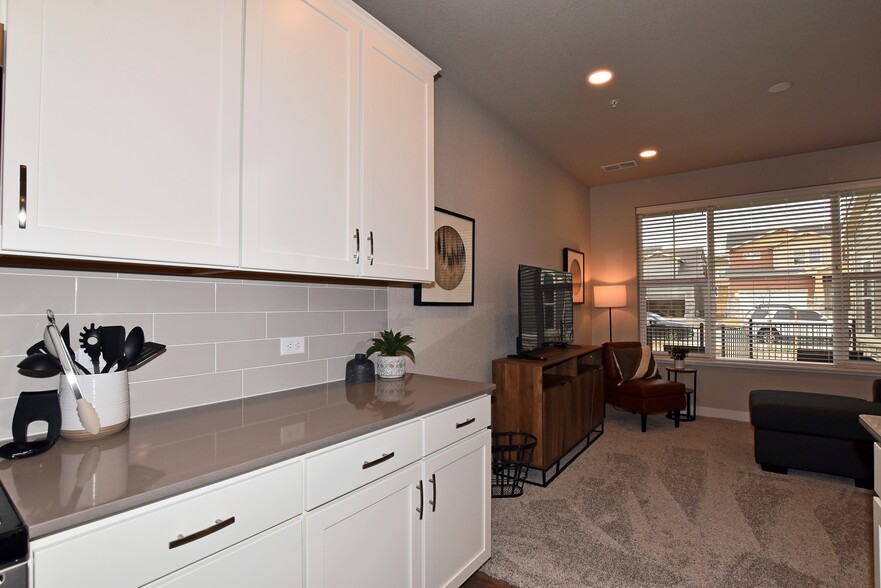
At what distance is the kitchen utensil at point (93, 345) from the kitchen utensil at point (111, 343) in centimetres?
1

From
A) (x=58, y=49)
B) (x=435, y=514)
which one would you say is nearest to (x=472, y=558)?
(x=435, y=514)

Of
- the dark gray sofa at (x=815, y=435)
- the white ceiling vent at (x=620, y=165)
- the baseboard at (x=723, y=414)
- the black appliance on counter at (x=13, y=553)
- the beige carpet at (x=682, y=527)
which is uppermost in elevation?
the white ceiling vent at (x=620, y=165)

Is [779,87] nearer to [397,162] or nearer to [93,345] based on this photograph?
[397,162]

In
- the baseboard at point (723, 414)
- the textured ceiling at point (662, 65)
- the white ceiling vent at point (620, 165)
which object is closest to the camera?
the textured ceiling at point (662, 65)

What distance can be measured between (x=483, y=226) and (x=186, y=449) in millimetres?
2507

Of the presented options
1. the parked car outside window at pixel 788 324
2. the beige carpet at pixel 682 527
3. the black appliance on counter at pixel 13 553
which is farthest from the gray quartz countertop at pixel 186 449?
the parked car outside window at pixel 788 324

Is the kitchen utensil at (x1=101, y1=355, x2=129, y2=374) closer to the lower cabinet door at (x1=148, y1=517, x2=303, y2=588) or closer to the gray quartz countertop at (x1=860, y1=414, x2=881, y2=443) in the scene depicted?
the lower cabinet door at (x1=148, y1=517, x2=303, y2=588)

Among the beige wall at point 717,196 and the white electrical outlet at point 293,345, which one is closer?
the white electrical outlet at point 293,345

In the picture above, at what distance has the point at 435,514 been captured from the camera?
1.73m

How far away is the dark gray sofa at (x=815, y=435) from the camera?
3008mm

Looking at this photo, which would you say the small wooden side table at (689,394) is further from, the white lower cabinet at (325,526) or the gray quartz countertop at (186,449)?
the gray quartz countertop at (186,449)

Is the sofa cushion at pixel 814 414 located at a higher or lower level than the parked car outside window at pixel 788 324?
lower

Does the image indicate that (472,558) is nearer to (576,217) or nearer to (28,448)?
(28,448)

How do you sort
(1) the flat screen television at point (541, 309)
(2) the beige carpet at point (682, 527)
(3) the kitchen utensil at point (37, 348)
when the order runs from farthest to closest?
1. (1) the flat screen television at point (541, 309)
2. (2) the beige carpet at point (682, 527)
3. (3) the kitchen utensil at point (37, 348)
